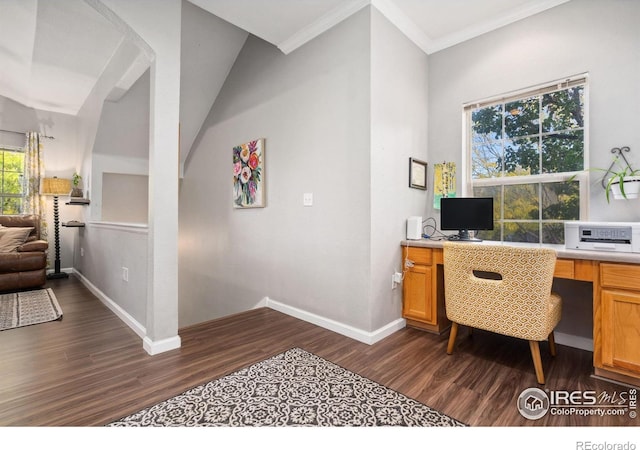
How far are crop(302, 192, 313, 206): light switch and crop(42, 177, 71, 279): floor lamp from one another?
14.0 ft

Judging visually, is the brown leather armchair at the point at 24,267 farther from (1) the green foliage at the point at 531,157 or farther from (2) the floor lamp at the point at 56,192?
(1) the green foliage at the point at 531,157

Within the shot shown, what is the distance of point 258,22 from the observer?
2719mm

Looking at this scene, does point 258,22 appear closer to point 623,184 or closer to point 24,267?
point 623,184

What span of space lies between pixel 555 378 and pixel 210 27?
439 centimetres

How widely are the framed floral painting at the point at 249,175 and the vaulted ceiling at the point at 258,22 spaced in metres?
1.09

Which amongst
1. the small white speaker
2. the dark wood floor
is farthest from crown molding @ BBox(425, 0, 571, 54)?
the dark wood floor

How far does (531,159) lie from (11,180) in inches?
282

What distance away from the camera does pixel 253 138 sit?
3520 millimetres

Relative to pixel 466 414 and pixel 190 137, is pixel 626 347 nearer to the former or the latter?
pixel 466 414

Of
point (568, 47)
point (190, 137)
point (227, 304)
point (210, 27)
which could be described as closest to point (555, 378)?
point (568, 47)

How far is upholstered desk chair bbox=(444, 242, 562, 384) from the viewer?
5.84ft

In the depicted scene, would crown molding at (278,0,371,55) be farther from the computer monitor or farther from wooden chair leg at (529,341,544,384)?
wooden chair leg at (529,341,544,384)

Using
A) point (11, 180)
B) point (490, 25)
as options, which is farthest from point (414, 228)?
point (11, 180)

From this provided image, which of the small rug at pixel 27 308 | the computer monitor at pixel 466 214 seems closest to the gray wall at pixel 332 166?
the computer monitor at pixel 466 214
